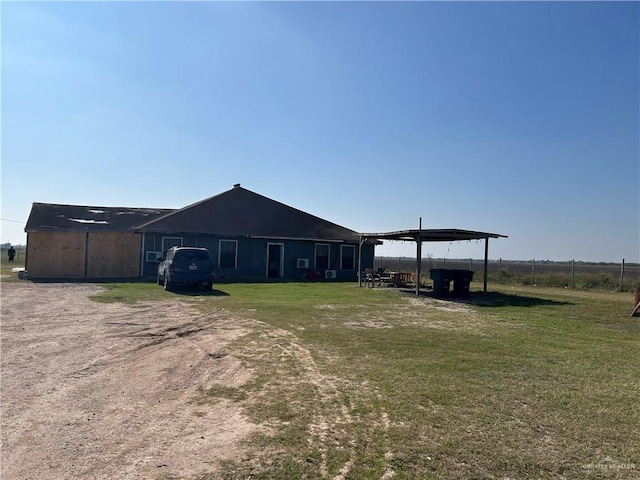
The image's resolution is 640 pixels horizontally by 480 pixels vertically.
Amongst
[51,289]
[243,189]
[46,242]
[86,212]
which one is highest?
[243,189]

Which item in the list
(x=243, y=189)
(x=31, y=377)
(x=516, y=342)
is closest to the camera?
(x=31, y=377)

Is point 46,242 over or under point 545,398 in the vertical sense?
over

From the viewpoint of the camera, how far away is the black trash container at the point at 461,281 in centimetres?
1847

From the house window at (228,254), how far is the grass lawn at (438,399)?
15.8m

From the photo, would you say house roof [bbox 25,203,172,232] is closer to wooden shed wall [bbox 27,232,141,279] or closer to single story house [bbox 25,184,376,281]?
single story house [bbox 25,184,376,281]

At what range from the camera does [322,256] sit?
2955 centimetres

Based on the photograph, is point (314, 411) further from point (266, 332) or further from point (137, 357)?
point (266, 332)

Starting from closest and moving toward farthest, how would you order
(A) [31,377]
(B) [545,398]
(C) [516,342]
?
(B) [545,398], (A) [31,377], (C) [516,342]

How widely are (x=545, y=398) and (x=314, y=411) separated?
8.82ft

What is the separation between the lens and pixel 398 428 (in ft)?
15.1

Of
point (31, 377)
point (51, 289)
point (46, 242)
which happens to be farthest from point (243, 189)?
point (31, 377)

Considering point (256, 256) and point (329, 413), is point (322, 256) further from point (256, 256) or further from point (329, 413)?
point (329, 413)

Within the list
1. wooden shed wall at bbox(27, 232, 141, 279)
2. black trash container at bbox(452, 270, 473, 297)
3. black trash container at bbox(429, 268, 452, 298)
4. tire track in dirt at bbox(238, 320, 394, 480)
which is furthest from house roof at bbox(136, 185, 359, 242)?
tire track in dirt at bbox(238, 320, 394, 480)

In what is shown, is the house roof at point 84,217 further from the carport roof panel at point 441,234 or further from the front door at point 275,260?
the carport roof panel at point 441,234
